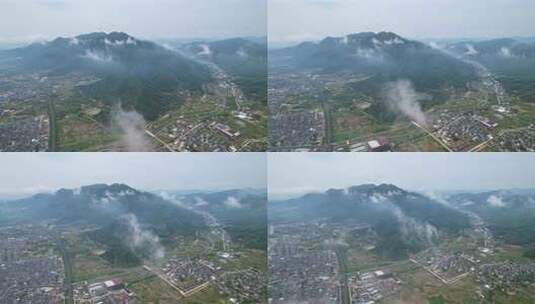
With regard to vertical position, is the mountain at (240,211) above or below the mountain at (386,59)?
below

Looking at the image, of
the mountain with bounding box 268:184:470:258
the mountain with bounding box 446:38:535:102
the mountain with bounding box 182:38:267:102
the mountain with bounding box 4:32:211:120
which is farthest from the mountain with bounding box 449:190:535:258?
the mountain with bounding box 4:32:211:120

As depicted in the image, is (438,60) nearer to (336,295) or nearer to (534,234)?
(534,234)

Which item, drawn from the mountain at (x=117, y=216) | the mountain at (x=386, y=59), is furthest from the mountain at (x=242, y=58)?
the mountain at (x=117, y=216)

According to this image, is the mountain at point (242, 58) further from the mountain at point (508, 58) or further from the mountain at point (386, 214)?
the mountain at point (508, 58)

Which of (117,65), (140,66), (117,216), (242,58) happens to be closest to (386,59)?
(242,58)

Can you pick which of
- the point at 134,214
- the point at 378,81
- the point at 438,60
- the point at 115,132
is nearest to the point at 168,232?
the point at 134,214

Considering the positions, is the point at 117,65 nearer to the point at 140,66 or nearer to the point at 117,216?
the point at 140,66
